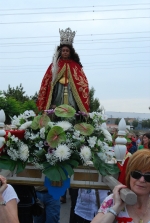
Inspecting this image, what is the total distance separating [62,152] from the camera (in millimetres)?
3256

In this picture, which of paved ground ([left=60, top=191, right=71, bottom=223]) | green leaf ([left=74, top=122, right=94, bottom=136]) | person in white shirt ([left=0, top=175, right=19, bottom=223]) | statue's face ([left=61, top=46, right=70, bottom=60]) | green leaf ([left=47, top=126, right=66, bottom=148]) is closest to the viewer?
person in white shirt ([left=0, top=175, right=19, bottom=223])

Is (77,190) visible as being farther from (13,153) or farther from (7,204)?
(7,204)

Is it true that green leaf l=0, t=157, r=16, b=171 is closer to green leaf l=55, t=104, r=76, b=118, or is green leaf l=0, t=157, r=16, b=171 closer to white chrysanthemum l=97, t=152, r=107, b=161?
green leaf l=55, t=104, r=76, b=118

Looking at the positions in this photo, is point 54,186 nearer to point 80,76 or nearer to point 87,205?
point 87,205

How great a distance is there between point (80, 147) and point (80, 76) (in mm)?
3096

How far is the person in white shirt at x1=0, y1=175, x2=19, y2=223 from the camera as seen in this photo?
8.32 feet

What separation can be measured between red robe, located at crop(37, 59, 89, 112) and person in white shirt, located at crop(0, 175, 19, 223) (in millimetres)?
3458

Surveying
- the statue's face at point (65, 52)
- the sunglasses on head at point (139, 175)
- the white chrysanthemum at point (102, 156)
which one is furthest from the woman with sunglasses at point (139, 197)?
the statue's face at point (65, 52)

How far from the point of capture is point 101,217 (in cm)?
235

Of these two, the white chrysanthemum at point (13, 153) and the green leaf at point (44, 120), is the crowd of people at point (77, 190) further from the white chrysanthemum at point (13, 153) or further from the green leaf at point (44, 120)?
the green leaf at point (44, 120)

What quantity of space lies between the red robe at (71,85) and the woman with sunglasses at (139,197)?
3693 mm

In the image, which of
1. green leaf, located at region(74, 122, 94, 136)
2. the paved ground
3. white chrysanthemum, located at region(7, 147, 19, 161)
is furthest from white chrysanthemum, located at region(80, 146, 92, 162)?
the paved ground

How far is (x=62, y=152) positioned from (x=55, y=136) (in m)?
0.18

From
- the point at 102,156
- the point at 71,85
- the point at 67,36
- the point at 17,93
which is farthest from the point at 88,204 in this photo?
the point at 17,93
